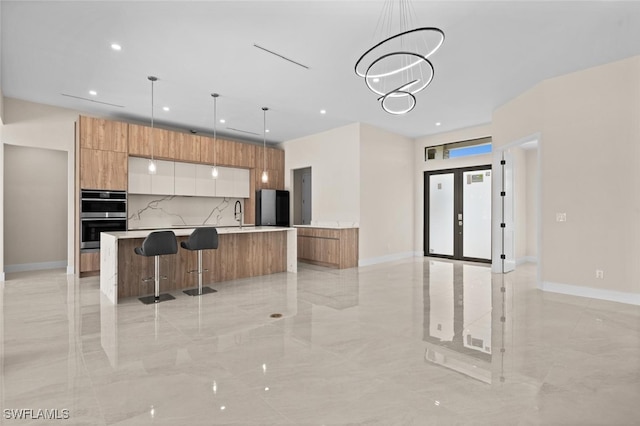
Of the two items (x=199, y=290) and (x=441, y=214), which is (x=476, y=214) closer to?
(x=441, y=214)

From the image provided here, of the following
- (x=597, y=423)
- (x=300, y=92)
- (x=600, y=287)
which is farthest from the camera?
(x=300, y=92)

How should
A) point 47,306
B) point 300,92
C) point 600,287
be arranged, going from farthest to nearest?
point 300,92 < point 600,287 < point 47,306

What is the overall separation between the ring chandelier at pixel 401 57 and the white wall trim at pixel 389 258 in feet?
12.4

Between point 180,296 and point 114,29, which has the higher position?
point 114,29

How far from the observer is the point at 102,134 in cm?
621

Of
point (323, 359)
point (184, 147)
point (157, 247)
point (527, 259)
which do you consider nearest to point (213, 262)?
point (157, 247)

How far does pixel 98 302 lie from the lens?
4363 mm

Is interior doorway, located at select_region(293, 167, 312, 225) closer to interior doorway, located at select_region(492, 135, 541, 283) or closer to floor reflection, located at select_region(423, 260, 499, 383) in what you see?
floor reflection, located at select_region(423, 260, 499, 383)

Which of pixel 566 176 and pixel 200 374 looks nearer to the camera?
pixel 200 374

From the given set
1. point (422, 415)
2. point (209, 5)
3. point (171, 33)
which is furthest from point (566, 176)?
point (171, 33)

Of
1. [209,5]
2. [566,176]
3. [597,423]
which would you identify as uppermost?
[209,5]

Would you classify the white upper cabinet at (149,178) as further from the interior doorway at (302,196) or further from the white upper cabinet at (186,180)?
the interior doorway at (302,196)

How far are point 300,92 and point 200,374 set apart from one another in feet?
14.5

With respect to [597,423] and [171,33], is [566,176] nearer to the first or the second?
[597,423]
